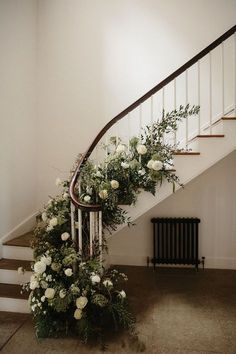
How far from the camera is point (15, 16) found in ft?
13.3

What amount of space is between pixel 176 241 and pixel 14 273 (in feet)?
7.88

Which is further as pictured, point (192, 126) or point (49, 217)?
point (192, 126)

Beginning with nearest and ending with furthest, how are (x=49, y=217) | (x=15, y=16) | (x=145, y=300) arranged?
(x=49, y=217)
(x=145, y=300)
(x=15, y=16)

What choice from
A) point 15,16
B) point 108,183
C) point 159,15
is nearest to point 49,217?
point 108,183

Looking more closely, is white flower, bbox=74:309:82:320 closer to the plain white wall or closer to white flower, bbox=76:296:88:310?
white flower, bbox=76:296:88:310

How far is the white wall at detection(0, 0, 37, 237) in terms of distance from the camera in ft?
12.6

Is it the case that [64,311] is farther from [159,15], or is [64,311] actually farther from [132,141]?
[159,15]

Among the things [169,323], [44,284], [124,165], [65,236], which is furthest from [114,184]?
[169,323]

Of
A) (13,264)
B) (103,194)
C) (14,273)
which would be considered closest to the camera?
(103,194)

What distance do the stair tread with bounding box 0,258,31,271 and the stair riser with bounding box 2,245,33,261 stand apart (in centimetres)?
5

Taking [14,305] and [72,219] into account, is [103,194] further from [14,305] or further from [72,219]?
[14,305]

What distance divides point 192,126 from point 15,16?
9.91 feet

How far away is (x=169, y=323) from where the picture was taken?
2.98 m

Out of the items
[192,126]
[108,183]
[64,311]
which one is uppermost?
[192,126]
